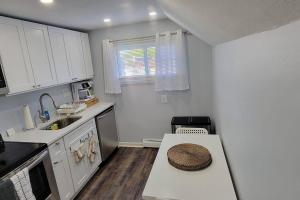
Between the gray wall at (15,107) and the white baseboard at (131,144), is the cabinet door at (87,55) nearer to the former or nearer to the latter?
the gray wall at (15,107)

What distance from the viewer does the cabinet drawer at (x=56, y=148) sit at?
6.10ft

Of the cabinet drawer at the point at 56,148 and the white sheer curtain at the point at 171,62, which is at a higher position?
the white sheer curtain at the point at 171,62

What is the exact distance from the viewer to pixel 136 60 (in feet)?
10.3

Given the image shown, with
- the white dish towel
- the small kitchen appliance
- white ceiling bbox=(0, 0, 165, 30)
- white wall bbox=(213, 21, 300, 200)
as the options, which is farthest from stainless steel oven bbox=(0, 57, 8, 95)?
white wall bbox=(213, 21, 300, 200)

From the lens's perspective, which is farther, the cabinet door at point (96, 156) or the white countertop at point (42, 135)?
the cabinet door at point (96, 156)

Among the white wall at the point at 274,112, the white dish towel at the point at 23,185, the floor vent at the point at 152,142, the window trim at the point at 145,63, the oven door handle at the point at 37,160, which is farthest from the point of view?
the floor vent at the point at 152,142

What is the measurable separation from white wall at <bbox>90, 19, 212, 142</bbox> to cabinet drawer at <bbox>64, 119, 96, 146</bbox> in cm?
85

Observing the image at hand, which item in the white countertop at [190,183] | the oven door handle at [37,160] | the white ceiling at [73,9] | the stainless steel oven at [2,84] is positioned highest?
the white ceiling at [73,9]

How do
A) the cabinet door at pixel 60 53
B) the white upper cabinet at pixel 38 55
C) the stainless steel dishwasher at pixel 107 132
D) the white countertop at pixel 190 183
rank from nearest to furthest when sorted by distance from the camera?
the white countertop at pixel 190 183 → the white upper cabinet at pixel 38 55 → the cabinet door at pixel 60 53 → the stainless steel dishwasher at pixel 107 132

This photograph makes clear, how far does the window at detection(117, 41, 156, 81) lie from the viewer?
3.05 meters

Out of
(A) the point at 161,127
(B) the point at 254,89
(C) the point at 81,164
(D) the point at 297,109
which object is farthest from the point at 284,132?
(A) the point at 161,127

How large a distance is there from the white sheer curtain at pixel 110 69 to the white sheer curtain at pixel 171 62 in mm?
739

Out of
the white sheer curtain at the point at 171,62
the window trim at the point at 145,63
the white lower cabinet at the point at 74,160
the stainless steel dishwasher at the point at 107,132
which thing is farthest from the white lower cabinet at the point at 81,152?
the white sheer curtain at the point at 171,62

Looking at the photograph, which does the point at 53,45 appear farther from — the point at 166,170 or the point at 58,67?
the point at 166,170
